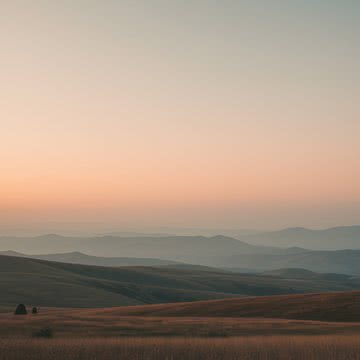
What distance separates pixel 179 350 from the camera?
2908 cm

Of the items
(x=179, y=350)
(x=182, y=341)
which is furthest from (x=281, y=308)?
(x=179, y=350)

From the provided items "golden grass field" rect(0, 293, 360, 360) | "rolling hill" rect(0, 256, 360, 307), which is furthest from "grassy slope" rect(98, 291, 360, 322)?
"rolling hill" rect(0, 256, 360, 307)

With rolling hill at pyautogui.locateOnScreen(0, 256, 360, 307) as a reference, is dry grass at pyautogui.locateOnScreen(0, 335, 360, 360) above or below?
above

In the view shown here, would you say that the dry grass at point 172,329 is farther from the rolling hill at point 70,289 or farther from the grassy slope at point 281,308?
the rolling hill at point 70,289

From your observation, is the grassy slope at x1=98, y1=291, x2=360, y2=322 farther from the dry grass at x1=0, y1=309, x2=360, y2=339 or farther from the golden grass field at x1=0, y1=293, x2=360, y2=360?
the dry grass at x1=0, y1=309, x2=360, y2=339

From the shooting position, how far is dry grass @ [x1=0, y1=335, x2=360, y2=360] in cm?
2728

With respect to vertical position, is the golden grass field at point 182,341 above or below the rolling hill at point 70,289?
above

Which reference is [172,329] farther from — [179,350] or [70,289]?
[70,289]

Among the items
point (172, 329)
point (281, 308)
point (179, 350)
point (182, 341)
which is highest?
point (179, 350)

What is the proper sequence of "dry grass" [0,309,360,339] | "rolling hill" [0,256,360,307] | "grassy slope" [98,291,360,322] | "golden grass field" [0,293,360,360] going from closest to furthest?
"golden grass field" [0,293,360,360], "dry grass" [0,309,360,339], "grassy slope" [98,291,360,322], "rolling hill" [0,256,360,307]

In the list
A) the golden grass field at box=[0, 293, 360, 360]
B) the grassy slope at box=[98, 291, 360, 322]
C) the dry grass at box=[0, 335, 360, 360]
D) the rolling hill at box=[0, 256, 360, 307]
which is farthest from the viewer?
the rolling hill at box=[0, 256, 360, 307]

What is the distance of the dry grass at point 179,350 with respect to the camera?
27281mm

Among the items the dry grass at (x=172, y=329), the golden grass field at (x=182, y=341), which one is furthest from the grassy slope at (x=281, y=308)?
the dry grass at (x=172, y=329)

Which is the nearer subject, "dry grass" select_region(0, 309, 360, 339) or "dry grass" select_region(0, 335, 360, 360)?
"dry grass" select_region(0, 335, 360, 360)
